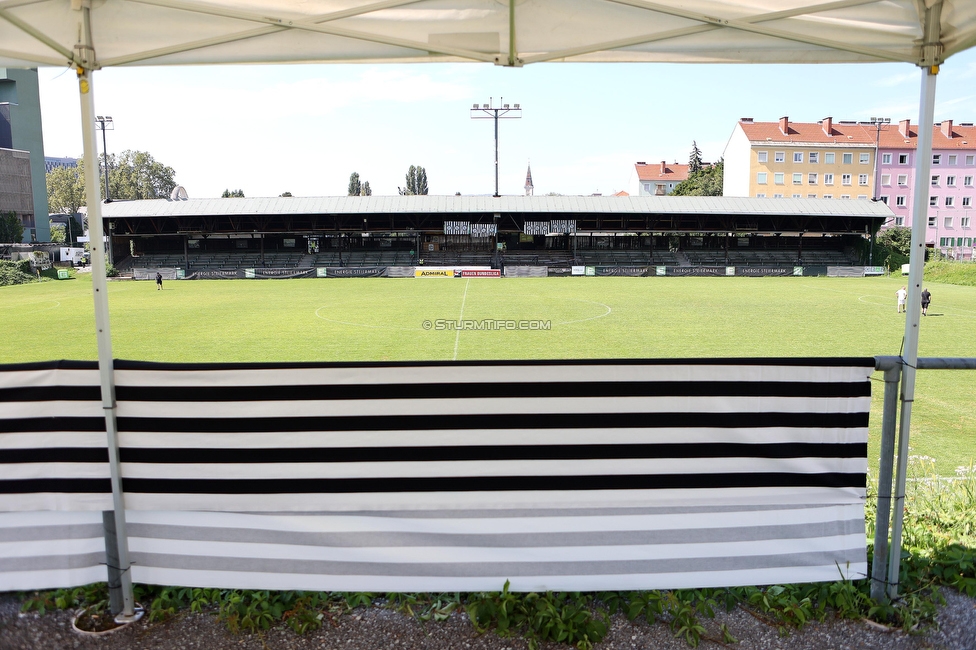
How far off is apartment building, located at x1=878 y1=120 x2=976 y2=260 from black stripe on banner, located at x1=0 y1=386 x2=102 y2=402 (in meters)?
82.4

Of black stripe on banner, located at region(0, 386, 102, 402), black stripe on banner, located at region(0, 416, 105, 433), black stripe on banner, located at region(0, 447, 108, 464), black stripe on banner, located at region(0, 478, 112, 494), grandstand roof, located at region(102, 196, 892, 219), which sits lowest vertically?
black stripe on banner, located at region(0, 478, 112, 494)

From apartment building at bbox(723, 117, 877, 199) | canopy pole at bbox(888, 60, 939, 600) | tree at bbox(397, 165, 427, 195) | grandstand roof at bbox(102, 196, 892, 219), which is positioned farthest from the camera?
tree at bbox(397, 165, 427, 195)

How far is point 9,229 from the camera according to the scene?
214ft

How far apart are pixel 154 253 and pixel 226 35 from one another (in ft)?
204

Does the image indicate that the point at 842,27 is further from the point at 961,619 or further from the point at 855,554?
the point at 961,619

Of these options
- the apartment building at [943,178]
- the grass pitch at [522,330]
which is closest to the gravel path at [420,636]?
the grass pitch at [522,330]

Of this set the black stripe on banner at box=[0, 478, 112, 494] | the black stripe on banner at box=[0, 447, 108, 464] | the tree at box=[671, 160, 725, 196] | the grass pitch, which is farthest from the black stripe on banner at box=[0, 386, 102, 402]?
the tree at box=[671, 160, 725, 196]

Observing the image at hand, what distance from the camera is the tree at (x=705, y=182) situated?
9556cm

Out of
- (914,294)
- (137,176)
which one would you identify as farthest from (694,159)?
(914,294)

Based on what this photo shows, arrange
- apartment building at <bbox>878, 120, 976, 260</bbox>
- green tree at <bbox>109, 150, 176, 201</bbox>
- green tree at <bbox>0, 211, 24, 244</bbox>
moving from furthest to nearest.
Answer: green tree at <bbox>109, 150, 176, 201</bbox>
apartment building at <bbox>878, 120, 976, 260</bbox>
green tree at <bbox>0, 211, 24, 244</bbox>

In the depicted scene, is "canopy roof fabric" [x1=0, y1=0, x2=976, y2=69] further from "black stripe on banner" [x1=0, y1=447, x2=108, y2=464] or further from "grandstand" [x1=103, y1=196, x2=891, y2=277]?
"grandstand" [x1=103, y1=196, x2=891, y2=277]

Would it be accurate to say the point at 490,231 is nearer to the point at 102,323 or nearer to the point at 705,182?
the point at 705,182

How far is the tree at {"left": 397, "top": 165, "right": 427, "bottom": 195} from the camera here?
133 meters

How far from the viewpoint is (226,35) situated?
10.8ft
